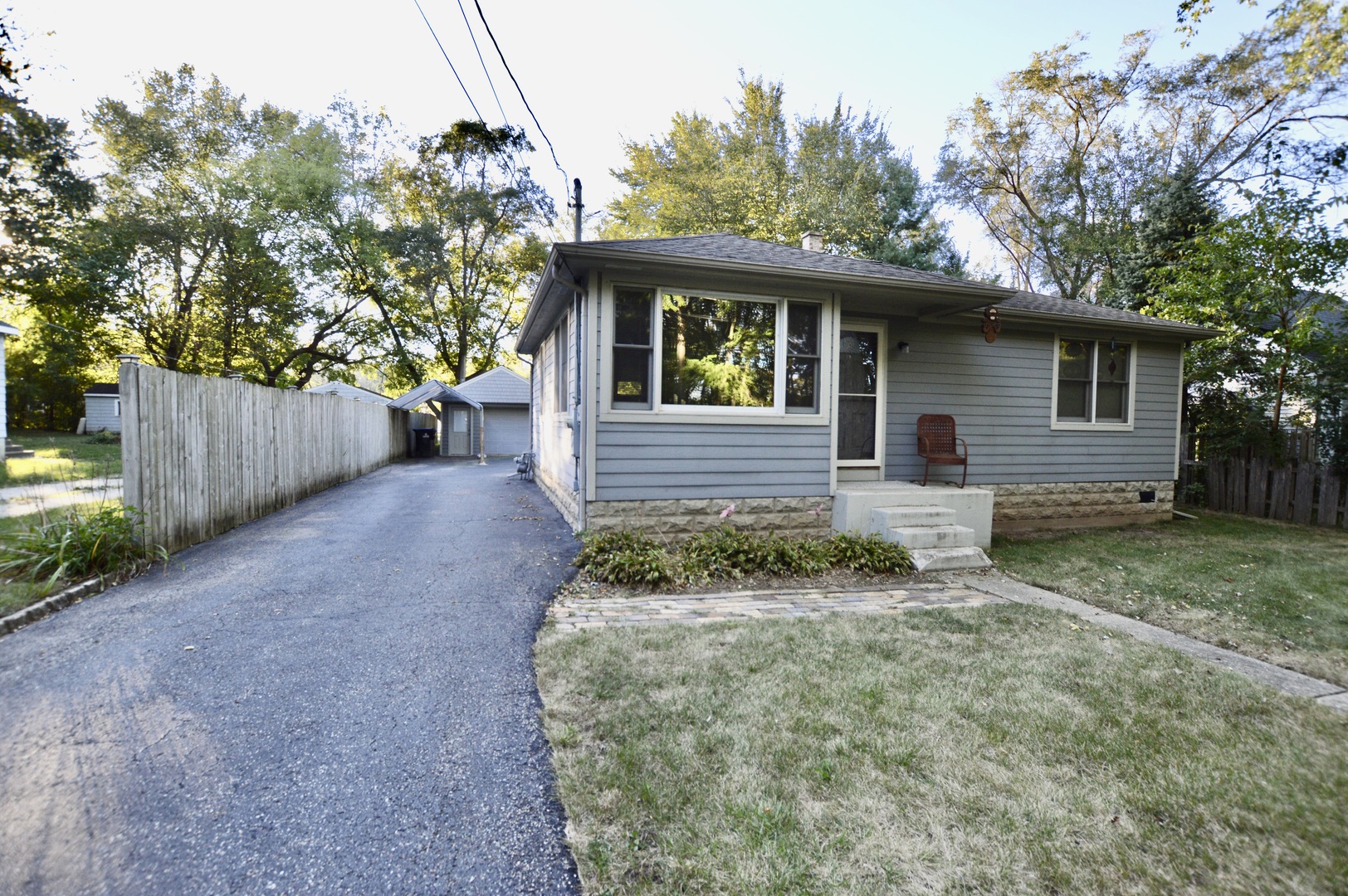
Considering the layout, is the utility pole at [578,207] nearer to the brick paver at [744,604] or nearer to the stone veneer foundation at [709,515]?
the stone veneer foundation at [709,515]

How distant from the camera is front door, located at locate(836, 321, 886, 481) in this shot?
7371mm

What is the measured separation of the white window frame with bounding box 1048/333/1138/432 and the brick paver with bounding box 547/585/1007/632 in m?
4.45

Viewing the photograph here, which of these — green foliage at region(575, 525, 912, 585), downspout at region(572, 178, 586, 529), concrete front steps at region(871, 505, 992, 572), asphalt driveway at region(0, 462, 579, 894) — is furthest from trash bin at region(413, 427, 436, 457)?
concrete front steps at region(871, 505, 992, 572)

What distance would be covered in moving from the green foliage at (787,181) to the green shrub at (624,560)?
16207mm

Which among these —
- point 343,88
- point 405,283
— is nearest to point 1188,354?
point 405,283

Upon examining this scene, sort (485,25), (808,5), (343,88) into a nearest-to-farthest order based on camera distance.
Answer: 1. (485,25)
2. (808,5)
3. (343,88)

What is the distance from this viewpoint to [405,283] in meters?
25.7

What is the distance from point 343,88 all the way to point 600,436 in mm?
27931

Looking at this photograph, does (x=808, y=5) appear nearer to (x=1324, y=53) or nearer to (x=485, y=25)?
(x=485, y=25)

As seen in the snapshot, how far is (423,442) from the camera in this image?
2181cm

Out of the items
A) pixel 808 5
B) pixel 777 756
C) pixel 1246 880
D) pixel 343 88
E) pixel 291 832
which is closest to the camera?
pixel 1246 880

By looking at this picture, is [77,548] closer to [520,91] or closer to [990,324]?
[520,91]

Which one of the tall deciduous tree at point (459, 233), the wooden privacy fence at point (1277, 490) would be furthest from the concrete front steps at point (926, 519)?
the tall deciduous tree at point (459, 233)

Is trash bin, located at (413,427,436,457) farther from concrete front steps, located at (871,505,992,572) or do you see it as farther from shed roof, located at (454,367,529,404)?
concrete front steps, located at (871,505,992,572)
